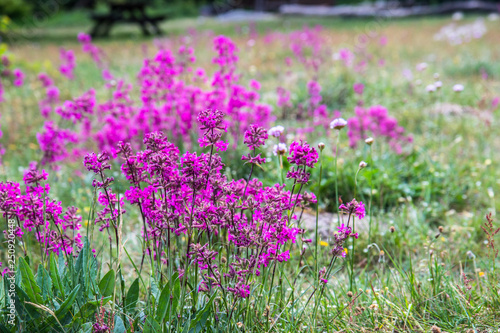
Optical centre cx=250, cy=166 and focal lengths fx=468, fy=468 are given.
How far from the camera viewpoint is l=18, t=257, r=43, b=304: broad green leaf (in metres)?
1.69

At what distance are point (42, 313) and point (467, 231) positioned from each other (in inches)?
103

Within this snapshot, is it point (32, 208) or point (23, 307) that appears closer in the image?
point (23, 307)

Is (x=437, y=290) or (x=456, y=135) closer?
(x=437, y=290)

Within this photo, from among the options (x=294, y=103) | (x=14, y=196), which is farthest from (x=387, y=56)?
(x=14, y=196)

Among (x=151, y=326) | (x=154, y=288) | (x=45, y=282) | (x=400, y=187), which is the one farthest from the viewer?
(x=400, y=187)

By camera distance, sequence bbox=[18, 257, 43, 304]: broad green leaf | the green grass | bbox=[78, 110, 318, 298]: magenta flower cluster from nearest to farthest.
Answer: bbox=[78, 110, 318, 298]: magenta flower cluster, bbox=[18, 257, 43, 304]: broad green leaf, the green grass

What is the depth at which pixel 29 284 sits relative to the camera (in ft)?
5.59

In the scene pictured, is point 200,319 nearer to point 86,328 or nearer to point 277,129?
point 86,328

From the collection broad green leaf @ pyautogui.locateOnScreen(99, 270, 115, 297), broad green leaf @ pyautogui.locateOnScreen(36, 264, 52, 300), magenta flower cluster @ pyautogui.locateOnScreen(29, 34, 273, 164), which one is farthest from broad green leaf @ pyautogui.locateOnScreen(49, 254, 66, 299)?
magenta flower cluster @ pyautogui.locateOnScreen(29, 34, 273, 164)

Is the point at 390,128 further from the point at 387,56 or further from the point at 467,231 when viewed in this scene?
the point at 387,56

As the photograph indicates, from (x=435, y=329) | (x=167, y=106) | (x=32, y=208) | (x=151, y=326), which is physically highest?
(x=167, y=106)

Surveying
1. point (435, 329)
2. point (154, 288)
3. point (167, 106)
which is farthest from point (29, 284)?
point (167, 106)

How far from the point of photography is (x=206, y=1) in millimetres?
28172

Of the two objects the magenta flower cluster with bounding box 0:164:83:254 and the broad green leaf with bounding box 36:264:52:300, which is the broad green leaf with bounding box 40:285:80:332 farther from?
the magenta flower cluster with bounding box 0:164:83:254
